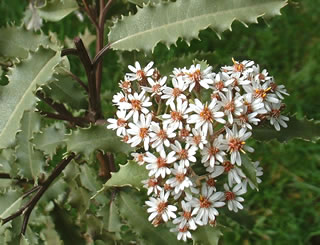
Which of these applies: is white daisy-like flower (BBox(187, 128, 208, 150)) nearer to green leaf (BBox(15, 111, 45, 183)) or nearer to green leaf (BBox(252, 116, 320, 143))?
green leaf (BBox(252, 116, 320, 143))

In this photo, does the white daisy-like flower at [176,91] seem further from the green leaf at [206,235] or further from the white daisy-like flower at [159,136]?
the green leaf at [206,235]

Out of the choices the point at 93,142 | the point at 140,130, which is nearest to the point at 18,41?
the point at 93,142

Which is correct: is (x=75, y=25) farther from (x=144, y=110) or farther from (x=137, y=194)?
(x=144, y=110)

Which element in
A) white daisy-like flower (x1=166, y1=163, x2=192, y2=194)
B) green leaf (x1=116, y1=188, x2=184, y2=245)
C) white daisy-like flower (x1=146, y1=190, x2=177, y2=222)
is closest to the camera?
white daisy-like flower (x1=166, y1=163, x2=192, y2=194)

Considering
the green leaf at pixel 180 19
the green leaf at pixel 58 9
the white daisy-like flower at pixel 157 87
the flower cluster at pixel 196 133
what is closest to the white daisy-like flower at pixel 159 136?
the flower cluster at pixel 196 133

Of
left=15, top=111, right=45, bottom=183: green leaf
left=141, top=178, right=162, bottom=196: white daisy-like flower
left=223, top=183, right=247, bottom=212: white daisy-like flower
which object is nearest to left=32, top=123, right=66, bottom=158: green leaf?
left=15, top=111, right=45, bottom=183: green leaf

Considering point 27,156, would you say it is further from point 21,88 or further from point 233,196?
point 233,196
